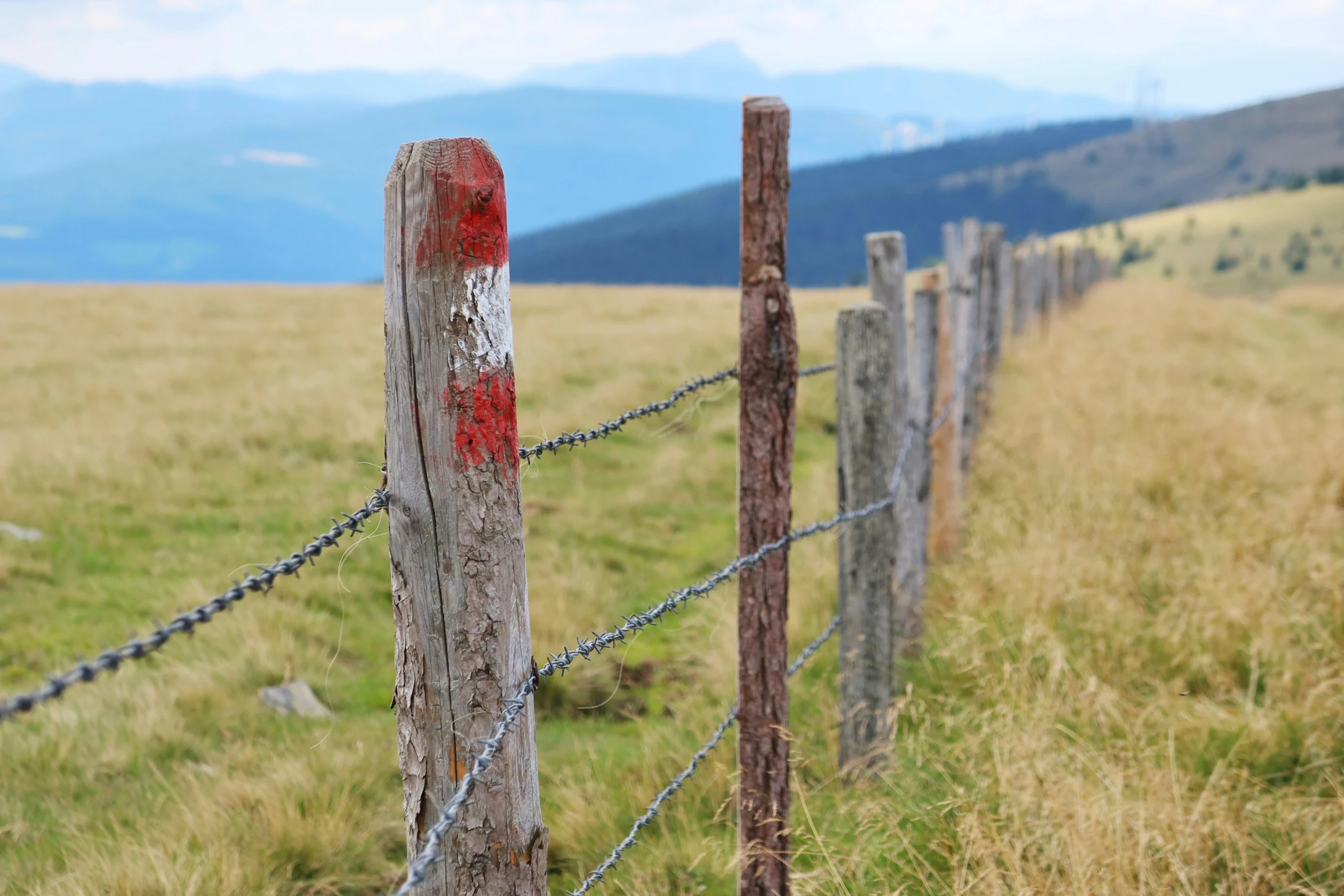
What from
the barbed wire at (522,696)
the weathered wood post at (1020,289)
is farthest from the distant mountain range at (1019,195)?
the barbed wire at (522,696)

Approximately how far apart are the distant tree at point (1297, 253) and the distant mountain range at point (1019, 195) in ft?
160

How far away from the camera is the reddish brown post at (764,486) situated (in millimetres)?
2189

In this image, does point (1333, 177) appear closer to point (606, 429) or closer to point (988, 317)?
point (988, 317)

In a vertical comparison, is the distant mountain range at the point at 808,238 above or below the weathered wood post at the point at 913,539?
above

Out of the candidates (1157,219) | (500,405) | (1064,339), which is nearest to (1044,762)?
(500,405)

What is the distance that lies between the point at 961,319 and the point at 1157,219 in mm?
63956

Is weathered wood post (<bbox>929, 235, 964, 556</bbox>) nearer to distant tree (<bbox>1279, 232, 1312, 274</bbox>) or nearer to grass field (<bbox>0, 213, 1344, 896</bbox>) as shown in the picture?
grass field (<bbox>0, 213, 1344, 896</bbox>)

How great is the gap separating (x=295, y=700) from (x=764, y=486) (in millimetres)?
2741

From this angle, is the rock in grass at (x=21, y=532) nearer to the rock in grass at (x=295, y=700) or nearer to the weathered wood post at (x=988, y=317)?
the rock in grass at (x=295, y=700)

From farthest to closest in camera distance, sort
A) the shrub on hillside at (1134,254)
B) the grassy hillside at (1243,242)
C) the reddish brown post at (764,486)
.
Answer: the shrub on hillside at (1134,254) → the grassy hillside at (1243,242) → the reddish brown post at (764,486)

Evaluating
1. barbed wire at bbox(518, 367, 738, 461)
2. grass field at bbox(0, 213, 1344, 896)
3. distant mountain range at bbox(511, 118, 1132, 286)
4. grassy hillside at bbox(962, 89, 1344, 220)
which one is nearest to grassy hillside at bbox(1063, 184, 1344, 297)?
grass field at bbox(0, 213, 1344, 896)

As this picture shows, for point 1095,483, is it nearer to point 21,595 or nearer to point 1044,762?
point 1044,762

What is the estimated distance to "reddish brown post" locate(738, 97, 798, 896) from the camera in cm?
219

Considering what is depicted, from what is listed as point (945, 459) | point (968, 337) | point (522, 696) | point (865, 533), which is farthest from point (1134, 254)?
point (522, 696)
